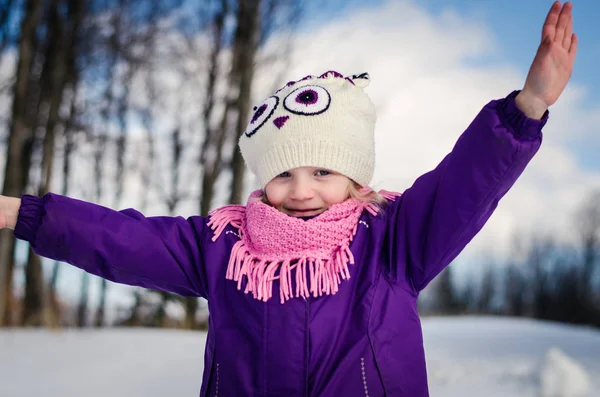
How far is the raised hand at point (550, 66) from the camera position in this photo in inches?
49.4

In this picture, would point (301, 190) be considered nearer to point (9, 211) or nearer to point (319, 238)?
point (319, 238)

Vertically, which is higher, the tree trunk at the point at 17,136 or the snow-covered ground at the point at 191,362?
the tree trunk at the point at 17,136

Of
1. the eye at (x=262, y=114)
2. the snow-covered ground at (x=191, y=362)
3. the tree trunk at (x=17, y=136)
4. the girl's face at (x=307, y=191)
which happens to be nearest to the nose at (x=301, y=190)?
the girl's face at (x=307, y=191)

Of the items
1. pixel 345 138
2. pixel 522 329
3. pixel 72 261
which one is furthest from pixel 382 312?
→ pixel 522 329

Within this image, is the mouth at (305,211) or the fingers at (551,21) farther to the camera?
the mouth at (305,211)

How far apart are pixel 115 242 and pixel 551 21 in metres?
1.25

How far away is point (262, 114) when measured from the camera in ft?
5.94

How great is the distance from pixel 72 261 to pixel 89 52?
25.9 ft

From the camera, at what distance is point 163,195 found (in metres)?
10.1

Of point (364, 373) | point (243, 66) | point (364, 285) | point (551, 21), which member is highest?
point (243, 66)

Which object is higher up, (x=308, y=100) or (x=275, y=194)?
(x=308, y=100)

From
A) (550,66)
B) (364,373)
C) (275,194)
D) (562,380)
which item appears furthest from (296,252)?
(562,380)

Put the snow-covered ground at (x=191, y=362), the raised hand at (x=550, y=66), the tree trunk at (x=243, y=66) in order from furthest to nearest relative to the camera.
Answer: the tree trunk at (x=243, y=66) < the snow-covered ground at (x=191, y=362) < the raised hand at (x=550, y=66)

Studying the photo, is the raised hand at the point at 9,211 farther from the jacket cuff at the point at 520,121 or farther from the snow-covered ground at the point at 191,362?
the snow-covered ground at the point at 191,362
